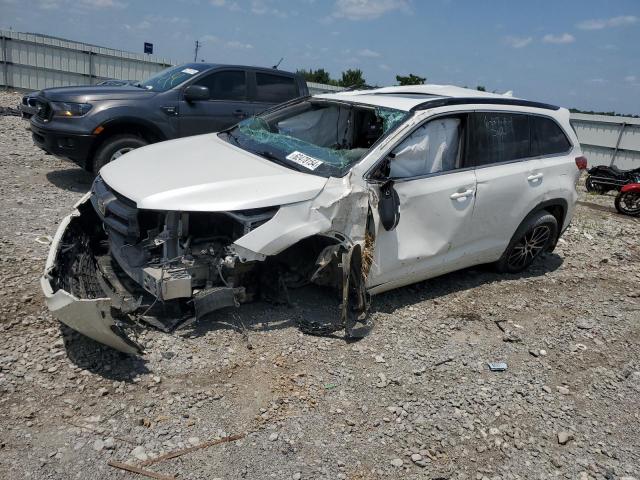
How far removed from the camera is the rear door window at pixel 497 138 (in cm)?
446

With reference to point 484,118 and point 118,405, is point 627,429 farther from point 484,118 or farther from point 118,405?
point 118,405

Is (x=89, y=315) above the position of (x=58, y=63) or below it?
below

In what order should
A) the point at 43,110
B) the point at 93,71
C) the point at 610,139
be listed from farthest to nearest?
the point at 93,71 < the point at 610,139 < the point at 43,110

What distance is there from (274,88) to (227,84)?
2.64 ft

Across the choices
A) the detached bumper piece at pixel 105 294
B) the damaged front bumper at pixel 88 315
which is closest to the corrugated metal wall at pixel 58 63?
the detached bumper piece at pixel 105 294

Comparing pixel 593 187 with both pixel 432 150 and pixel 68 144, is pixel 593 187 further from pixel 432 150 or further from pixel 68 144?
pixel 68 144

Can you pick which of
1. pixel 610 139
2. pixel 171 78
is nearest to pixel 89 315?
pixel 171 78

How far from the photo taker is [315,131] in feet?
15.5

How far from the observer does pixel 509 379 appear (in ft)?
11.8

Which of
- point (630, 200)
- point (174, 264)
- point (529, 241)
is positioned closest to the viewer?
point (174, 264)

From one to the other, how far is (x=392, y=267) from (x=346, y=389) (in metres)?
1.09

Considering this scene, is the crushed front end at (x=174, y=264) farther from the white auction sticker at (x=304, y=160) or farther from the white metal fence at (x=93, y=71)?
the white metal fence at (x=93, y=71)

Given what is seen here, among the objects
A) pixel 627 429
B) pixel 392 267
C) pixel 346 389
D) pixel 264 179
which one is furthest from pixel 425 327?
pixel 264 179

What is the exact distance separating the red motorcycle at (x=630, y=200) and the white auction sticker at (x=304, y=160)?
8.31m
